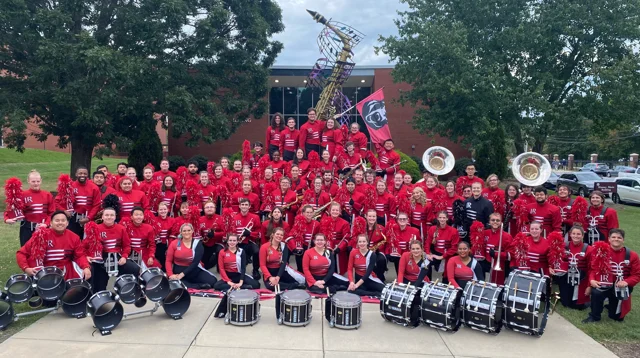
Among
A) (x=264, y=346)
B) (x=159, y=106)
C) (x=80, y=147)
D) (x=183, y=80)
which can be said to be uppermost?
(x=183, y=80)

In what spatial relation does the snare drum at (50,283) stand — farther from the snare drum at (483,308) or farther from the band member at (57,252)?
the snare drum at (483,308)

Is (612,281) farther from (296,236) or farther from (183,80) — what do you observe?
(183,80)

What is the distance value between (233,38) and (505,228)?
17307mm

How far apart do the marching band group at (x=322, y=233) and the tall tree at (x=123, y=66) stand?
827 cm

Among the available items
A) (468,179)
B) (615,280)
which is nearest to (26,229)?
(468,179)

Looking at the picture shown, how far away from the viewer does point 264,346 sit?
5.42 metres

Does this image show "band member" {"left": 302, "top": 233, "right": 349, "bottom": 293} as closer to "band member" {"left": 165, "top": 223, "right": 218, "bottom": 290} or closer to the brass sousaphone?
"band member" {"left": 165, "top": 223, "right": 218, "bottom": 290}

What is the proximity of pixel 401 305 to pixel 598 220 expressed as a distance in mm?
4518

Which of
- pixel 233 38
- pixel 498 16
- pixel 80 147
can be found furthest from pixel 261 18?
pixel 498 16

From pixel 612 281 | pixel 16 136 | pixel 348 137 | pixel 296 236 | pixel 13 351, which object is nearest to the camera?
pixel 13 351

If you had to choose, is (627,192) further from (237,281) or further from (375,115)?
(237,281)

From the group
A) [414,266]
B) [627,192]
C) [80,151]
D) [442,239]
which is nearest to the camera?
[414,266]

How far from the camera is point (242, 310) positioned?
596 cm

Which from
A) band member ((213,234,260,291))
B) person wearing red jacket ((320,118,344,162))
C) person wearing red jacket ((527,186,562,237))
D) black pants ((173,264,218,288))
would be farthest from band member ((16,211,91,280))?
person wearing red jacket ((527,186,562,237))
